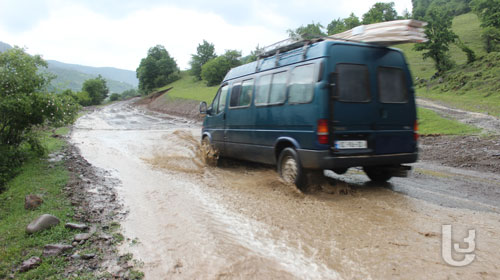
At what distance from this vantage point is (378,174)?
7.11 meters

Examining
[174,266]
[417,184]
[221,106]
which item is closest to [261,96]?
[221,106]

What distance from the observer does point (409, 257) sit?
3650mm

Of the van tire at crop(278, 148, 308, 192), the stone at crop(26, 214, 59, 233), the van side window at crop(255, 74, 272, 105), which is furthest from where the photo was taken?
the van side window at crop(255, 74, 272, 105)

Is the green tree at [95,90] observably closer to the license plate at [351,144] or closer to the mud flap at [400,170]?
the mud flap at [400,170]

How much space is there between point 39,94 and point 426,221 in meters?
9.91

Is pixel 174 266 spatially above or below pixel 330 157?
below

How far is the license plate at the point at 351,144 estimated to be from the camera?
5695 mm

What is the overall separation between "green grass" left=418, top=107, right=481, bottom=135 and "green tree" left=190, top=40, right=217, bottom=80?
2926 inches

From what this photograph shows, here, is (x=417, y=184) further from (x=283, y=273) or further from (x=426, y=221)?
(x=283, y=273)

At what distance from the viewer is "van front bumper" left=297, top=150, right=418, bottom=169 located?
18.5 feet

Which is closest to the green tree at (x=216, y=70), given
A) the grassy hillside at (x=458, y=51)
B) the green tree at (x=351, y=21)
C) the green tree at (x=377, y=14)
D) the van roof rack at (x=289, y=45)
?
the green tree at (x=351, y=21)

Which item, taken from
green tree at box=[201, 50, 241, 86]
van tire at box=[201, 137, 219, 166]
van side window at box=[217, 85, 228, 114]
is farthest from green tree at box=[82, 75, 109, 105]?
van side window at box=[217, 85, 228, 114]

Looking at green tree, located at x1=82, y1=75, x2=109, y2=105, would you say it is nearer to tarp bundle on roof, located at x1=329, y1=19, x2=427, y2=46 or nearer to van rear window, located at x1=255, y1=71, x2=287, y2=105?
van rear window, located at x1=255, y1=71, x2=287, y2=105

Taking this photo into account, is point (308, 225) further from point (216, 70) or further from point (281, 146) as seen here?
point (216, 70)
